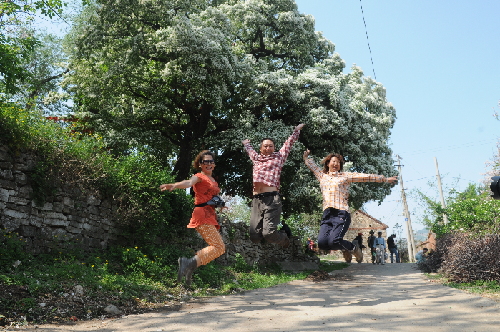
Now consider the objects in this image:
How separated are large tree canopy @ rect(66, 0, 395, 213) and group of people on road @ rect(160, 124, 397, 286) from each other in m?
7.18

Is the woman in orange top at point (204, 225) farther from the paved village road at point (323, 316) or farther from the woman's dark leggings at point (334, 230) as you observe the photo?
the woman's dark leggings at point (334, 230)

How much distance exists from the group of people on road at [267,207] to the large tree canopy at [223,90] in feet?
23.5

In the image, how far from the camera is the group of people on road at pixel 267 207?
5809 millimetres

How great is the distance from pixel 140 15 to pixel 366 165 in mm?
9693

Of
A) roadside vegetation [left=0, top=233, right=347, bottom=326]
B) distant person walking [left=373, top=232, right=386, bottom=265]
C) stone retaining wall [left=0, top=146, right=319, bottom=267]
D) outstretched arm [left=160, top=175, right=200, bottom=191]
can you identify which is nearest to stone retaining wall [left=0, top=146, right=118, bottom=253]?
stone retaining wall [left=0, top=146, right=319, bottom=267]

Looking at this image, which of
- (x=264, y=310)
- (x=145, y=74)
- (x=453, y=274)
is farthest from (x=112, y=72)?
(x=453, y=274)

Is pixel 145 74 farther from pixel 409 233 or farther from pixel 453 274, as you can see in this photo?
pixel 409 233

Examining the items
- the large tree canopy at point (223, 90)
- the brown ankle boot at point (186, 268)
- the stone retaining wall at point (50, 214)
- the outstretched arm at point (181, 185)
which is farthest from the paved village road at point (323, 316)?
the large tree canopy at point (223, 90)

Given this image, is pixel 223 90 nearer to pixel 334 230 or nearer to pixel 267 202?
pixel 267 202

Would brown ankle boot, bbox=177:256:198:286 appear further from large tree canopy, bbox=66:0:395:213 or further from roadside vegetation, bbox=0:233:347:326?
large tree canopy, bbox=66:0:395:213

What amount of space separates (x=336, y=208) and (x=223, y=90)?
309 inches

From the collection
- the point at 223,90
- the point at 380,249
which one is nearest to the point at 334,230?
the point at 223,90

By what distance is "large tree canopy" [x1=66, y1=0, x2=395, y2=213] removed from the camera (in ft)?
43.4

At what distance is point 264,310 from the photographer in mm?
5461
